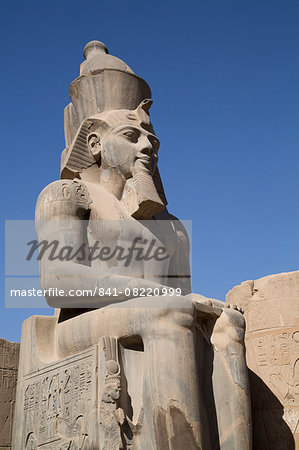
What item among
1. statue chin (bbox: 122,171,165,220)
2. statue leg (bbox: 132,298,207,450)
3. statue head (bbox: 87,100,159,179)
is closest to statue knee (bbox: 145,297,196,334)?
statue leg (bbox: 132,298,207,450)

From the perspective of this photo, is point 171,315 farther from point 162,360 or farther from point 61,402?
point 61,402

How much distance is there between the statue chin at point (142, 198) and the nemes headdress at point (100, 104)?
500mm

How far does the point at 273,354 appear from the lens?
5.65 meters

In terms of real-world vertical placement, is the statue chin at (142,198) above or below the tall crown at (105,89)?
below

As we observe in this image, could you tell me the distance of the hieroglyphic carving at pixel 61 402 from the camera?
400 cm

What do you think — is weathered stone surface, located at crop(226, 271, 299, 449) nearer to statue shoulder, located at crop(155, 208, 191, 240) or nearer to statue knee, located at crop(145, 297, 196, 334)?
statue shoulder, located at crop(155, 208, 191, 240)

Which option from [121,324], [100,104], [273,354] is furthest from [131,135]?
[273,354]

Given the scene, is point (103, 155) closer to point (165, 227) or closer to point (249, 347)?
point (165, 227)

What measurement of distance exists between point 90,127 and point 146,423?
2518mm

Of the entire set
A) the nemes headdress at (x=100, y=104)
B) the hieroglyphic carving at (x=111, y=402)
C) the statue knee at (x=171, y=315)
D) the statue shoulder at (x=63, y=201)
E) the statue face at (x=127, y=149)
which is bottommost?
the hieroglyphic carving at (x=111, y=402)

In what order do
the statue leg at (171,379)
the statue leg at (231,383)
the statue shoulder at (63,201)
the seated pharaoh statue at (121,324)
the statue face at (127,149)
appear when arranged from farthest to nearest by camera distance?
the statue face at (127,149)
the statue shoulder at (63,201)
the statue leg at (231,383)
the seated pharaoh statue at (121,324)
the statue leg at (171,379)

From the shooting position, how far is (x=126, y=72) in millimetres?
5543

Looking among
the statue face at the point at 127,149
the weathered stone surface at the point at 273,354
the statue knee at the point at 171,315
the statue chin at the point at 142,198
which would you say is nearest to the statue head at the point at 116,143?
the statue face at the point at 127,149

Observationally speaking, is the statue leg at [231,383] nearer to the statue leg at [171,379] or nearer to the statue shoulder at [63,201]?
the statue leg at [171,379]
